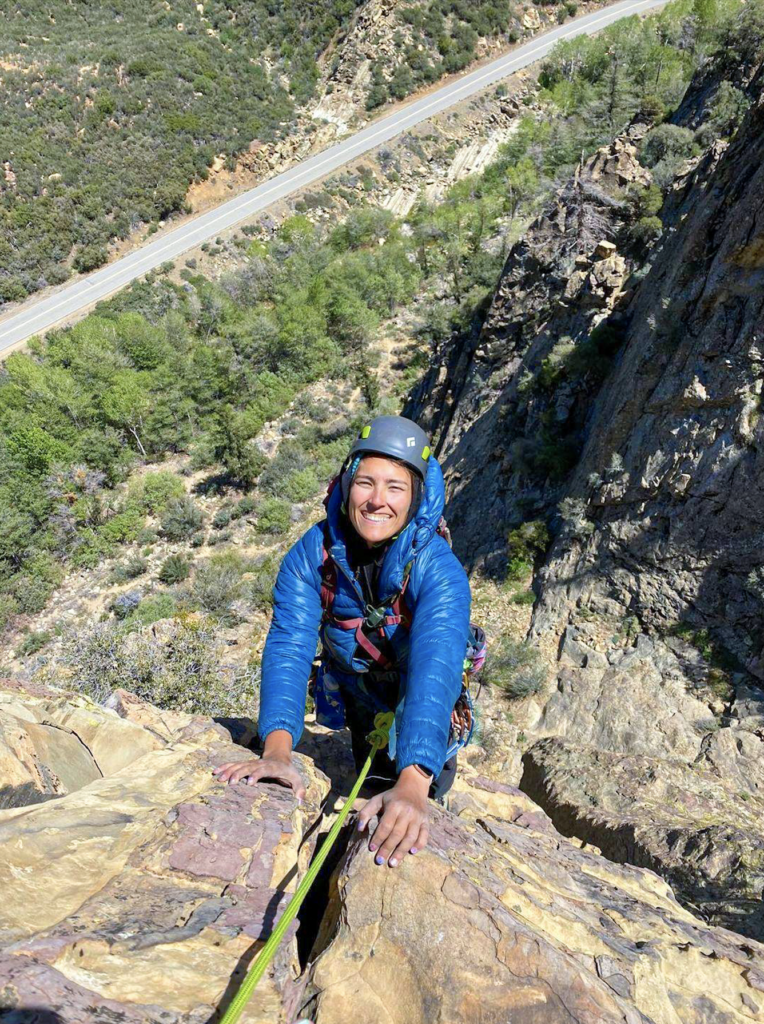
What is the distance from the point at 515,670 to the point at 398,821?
9125 mm

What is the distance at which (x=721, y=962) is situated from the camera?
271 cm

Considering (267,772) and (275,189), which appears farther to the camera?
(275,189)

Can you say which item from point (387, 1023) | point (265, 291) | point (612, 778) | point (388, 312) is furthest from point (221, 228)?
point (387, 1023)

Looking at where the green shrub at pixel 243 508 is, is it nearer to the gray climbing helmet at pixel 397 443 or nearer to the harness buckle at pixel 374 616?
the harness buckle at pixel 374 616

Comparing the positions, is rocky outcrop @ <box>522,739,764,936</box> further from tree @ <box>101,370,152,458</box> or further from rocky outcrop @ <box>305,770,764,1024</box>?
tree @ <box>101,370,152,458</box>

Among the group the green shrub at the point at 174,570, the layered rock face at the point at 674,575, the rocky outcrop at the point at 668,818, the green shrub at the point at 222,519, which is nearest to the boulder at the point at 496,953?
the rocky outcrop at the point at 668,818

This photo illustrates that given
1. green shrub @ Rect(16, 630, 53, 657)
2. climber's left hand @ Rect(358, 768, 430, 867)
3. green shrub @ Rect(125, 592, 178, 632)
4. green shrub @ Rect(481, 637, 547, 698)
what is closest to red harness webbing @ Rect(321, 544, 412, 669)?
climber's left hand @ Rect(358, 768, 430, 867)

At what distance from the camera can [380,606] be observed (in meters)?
3.20

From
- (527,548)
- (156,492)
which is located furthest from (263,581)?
(527,548)

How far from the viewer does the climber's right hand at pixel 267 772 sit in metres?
3.07

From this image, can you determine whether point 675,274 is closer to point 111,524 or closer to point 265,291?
point 111,524

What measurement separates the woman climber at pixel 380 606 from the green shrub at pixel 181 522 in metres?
26.0

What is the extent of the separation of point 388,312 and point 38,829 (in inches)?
1575

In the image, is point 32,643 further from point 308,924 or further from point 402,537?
point 402,537
